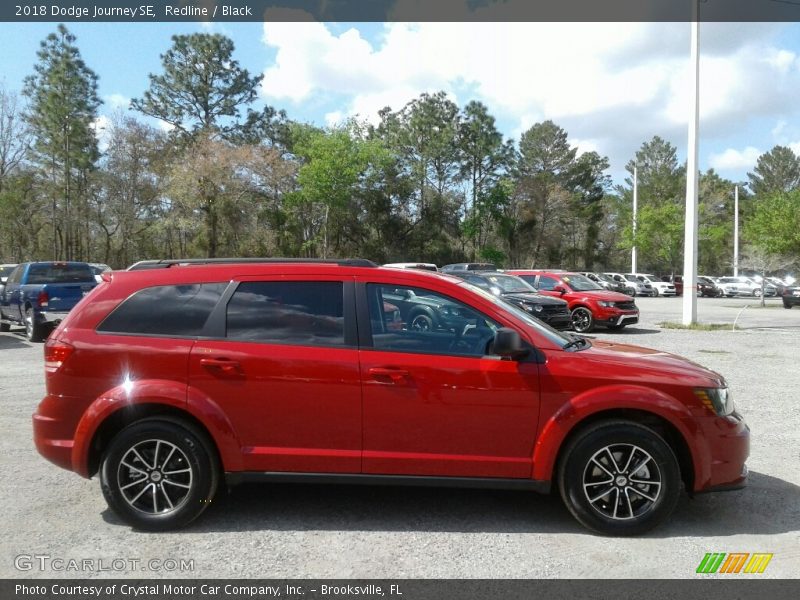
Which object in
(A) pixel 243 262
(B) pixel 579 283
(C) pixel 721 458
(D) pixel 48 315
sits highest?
(A) pixel 243 262

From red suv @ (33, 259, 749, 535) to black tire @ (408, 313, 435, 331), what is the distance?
2 cm

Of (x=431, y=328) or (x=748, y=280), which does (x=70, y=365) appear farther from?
(x=748, y=280)

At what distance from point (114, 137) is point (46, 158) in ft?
14.9

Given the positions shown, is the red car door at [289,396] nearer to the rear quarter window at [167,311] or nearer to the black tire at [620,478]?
the rear quarter window at [167,311]

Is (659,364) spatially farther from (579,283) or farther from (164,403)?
(579,283)

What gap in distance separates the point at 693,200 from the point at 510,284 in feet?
22.1

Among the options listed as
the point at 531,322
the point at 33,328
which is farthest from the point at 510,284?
the point at 531,322

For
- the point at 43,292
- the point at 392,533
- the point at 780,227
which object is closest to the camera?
the point at 392,533

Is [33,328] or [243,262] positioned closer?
[243,262]

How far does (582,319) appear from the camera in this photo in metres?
17.1

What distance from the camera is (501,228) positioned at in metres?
57.8

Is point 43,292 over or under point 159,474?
over

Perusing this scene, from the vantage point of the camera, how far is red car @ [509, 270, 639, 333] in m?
16.8
